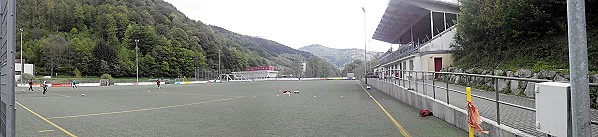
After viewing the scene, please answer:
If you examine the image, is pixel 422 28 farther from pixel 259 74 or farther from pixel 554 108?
pixel 259 74

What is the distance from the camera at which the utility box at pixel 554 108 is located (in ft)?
13.5

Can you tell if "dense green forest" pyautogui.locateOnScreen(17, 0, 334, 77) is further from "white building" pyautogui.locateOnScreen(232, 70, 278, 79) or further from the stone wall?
the stone wall

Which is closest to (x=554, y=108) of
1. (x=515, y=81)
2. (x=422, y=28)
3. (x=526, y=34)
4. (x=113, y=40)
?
(x=515, y=81)

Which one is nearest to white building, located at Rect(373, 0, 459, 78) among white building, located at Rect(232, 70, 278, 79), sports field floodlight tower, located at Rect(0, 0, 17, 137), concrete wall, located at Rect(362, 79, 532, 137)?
concrete wall, located at Rect(362, 79, 532, 137)

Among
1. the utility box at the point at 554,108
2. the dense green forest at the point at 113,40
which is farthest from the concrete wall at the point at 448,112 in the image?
the dense green forest at the point at 113,40

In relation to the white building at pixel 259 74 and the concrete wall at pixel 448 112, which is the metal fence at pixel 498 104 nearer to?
the concrete wall at pixel 448 112

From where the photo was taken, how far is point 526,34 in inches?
717

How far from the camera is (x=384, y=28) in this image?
59281 mm

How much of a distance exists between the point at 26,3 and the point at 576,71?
14052cm

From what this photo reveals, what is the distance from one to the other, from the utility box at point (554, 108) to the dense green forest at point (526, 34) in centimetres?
886

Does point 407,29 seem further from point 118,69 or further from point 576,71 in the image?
point 118,69

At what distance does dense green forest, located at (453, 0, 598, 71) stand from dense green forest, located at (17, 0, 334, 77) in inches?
3961

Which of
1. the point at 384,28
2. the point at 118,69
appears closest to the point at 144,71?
the point at 118,69

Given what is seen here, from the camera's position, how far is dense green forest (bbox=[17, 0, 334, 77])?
341 feet
